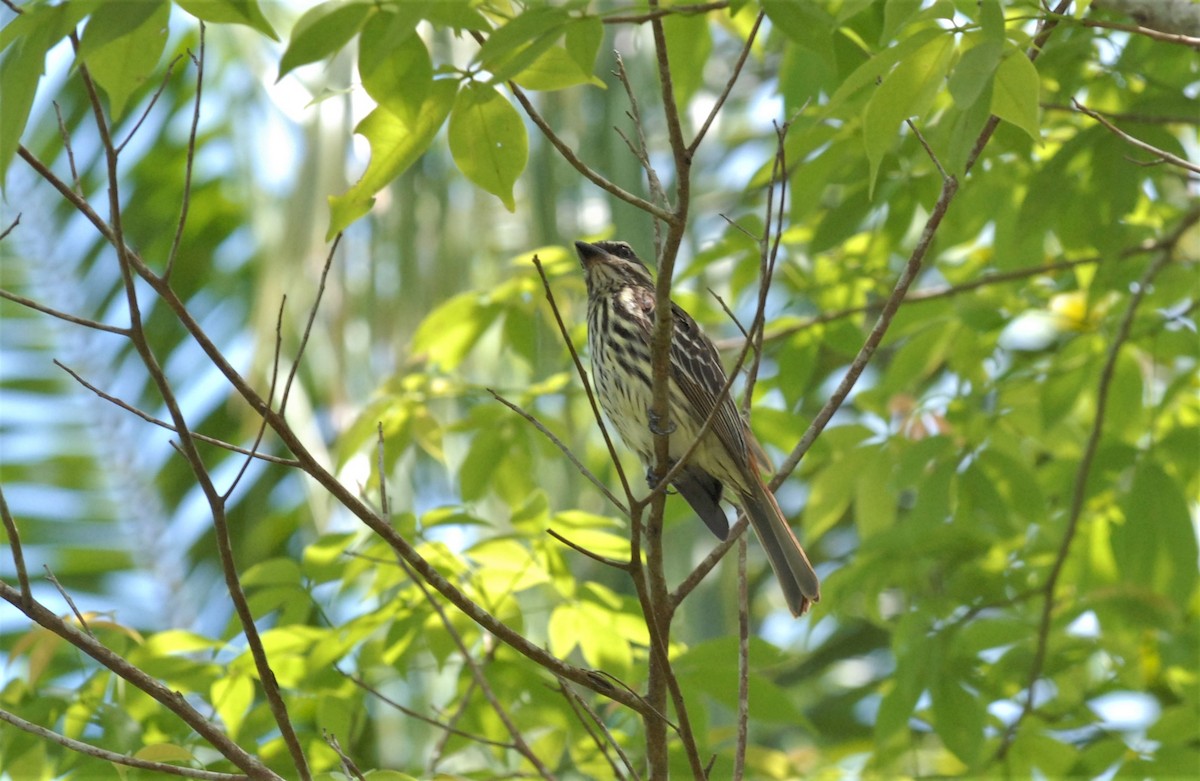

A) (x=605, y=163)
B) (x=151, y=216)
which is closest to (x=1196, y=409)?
(x=605, y=163)

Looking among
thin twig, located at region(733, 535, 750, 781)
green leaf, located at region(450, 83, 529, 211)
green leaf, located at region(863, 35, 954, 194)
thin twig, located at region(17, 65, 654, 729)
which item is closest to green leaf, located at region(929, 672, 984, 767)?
thin twig, located at region(733, 535, 750, 781)

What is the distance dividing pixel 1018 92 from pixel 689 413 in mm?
2096

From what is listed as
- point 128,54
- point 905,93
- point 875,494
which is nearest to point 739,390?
point 875,494

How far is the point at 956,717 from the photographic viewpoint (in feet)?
12.5

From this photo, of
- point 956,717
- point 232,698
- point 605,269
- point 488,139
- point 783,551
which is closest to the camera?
point 488,139

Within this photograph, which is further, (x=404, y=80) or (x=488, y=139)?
(x=488, y=139)

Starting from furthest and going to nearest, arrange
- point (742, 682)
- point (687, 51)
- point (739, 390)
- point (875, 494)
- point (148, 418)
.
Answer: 1. point (739, 390)
2. point (875, 494)
3. point (687, 51)
4. point (742, 682)
5. point (148, 418)

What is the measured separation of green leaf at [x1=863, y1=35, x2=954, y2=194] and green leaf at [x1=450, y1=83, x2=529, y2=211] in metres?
0.64

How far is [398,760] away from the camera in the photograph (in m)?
7.49

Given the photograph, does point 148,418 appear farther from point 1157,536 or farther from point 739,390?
point 739,390

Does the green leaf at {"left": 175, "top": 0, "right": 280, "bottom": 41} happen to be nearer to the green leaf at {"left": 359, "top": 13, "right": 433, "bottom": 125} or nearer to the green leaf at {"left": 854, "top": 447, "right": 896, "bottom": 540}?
the green leaf at {"left": 359, "top": 13, "right": 433, "bottom": 125}

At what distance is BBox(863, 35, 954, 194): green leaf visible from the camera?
7.48ft

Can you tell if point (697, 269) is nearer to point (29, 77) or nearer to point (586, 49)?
point (586, 49)

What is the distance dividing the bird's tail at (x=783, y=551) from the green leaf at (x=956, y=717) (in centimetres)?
46
